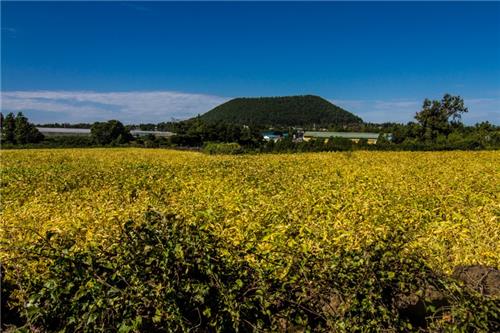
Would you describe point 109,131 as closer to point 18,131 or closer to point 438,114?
point 18,131

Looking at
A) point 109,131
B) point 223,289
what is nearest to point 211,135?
point 109,131

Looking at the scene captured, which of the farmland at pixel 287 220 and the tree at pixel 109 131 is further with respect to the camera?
the tree at pixel 109 131

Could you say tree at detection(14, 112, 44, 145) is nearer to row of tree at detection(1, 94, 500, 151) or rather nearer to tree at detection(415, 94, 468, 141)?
row of tree at detection(1, 94, 500, 151)

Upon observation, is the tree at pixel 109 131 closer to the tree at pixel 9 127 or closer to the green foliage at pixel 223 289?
the tree at pixel 9 127

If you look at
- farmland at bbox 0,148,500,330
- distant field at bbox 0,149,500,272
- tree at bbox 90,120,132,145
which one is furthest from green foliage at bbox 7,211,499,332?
tree at bbox 90,120,132,145

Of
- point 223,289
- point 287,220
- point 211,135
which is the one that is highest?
point 211,135

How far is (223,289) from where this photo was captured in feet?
10.3

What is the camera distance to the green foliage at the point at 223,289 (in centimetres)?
305

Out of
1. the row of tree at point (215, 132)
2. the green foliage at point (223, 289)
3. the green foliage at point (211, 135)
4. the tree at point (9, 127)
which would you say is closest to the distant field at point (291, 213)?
the green foliage at point (223, 289)

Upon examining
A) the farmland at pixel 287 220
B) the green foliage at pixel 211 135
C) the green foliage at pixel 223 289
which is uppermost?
the green foliage at pixel 211 135

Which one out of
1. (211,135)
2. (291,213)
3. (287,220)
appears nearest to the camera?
(287,220)

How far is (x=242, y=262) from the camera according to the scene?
340 centimetres

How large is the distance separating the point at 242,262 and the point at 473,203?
4.41m

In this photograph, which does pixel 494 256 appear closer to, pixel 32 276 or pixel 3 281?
pixel 32 276
